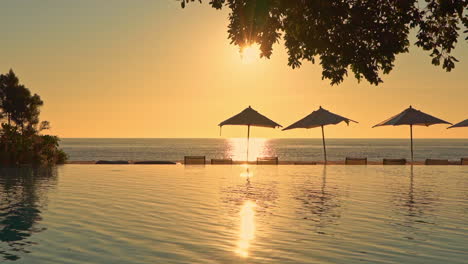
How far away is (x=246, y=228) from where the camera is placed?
40.1 ft

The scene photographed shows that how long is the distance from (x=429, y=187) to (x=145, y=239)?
14527 millimetres

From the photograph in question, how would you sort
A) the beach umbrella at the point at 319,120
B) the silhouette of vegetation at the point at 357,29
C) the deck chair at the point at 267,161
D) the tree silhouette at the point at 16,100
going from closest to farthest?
the silhouette of vegetation at the point at 357,29
the beach umbrella at the point at 319,120
the deck chair at the point at 267,161
the tree silhouette at the point at 16,100

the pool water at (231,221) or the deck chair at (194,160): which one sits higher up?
the deck chair at (194,160)

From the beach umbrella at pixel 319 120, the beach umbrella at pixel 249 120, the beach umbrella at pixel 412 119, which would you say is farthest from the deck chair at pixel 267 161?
the beach umbrella at pixel 412 119

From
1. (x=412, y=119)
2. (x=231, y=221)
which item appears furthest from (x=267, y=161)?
(x=231, y=221)

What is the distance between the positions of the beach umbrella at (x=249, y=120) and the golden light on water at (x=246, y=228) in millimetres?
18224

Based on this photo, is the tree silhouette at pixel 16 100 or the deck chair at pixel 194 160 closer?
the deck chair at pixel 194 160

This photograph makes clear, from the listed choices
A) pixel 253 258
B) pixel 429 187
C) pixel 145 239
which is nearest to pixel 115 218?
pixel 145 239

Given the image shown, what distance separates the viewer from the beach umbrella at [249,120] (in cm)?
3494

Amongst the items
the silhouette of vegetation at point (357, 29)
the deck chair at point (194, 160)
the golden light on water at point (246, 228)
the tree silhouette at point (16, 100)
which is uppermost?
the tree silhouette at point (16, 100)

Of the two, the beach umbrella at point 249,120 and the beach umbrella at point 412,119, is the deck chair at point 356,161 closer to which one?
the beach umbrella at point 412,119

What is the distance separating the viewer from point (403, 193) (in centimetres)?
1972

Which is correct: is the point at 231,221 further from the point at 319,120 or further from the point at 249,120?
the point at 319,120

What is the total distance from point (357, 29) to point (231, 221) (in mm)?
6044
